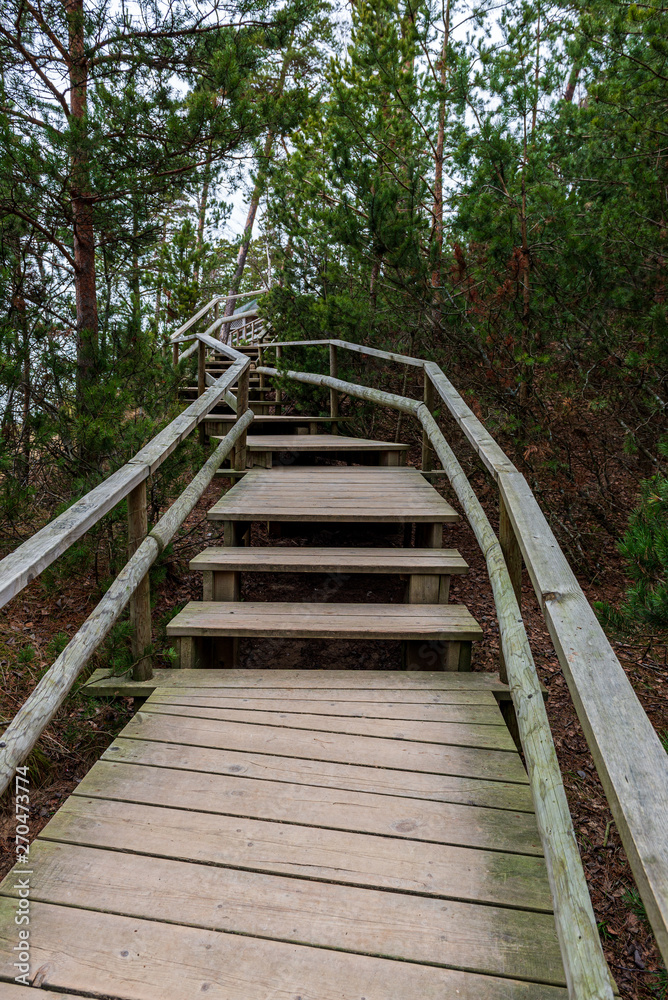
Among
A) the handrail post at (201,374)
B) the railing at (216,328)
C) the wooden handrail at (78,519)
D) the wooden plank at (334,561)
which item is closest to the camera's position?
the wooden handrail at (78,519)

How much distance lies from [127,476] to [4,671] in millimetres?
1425

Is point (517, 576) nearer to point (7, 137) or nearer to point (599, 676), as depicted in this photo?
point (599, 676)

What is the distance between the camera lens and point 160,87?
3.83 metres

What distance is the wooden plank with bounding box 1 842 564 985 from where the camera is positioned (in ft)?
4.24

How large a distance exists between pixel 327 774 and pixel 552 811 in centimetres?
77

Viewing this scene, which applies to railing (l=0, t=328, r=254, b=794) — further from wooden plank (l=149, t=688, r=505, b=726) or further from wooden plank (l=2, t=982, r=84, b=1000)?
wooden plank (l=2, t=982, r=84, b=1000)

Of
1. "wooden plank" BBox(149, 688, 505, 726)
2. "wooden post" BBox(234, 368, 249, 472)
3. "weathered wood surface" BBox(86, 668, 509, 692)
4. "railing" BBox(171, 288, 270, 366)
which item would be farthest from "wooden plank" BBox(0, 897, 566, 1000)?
"railing" BBox(171, 288, 270, 366)

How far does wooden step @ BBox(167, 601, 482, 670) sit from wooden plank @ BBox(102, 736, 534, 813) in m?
0.64

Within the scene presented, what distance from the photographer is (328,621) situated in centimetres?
267

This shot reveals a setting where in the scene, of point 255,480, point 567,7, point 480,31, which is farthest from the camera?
point 480,31

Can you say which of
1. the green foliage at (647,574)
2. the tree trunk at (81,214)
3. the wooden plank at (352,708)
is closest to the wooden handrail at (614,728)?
the green foliage at (647,574)

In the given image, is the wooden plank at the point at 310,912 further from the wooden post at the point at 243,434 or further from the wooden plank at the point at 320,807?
the wooden post at the point at 243,434

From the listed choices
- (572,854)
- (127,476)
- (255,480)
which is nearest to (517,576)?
(572,854)

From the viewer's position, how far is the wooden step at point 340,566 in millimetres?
2924
